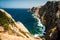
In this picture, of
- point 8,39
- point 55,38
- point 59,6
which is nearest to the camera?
point 8,39

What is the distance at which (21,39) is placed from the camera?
44.3 ft

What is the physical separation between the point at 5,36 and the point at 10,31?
5.86 ft

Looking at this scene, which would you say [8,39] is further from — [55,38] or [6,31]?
[55,38]

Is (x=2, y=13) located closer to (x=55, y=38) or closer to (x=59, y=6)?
(x=55, y=38)

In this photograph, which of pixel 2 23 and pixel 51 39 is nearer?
pixel 2 23

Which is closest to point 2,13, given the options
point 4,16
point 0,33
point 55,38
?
point 4,16

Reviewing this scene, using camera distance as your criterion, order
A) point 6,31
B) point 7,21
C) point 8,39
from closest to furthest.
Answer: point 8,39 → point 6,31 → point 7,21

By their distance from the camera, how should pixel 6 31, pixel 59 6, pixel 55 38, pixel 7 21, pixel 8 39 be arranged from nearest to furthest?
pixel 8 39, pixel 6 31, pixel 7 21, pixel 55 38, pixel 59 6

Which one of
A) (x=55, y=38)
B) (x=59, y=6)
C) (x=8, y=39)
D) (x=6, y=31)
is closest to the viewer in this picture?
(x=8, y=39)

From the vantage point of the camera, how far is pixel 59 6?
85750 millimetres

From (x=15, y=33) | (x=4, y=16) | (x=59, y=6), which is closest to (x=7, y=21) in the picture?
(x=4, y=16)

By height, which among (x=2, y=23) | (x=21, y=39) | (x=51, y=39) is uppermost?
(x=2, y=23)

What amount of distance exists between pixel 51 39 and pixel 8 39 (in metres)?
44.9

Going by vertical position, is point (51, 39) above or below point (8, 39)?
below
